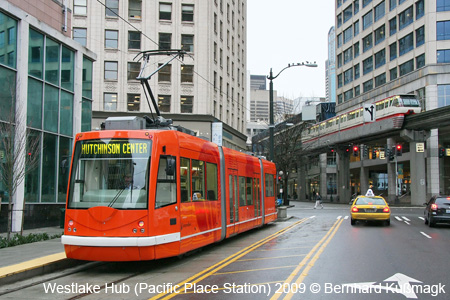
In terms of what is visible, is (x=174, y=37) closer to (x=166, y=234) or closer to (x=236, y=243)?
(x=236, y=243)

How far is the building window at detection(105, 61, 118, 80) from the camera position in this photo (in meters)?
43.9

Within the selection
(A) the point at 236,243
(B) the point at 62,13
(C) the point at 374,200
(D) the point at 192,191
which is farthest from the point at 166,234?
(B) the point at 62,13

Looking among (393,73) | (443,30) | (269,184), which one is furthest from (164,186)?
(393,73)

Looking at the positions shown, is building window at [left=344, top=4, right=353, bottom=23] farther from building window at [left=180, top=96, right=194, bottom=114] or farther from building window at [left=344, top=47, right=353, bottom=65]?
building window at [left=180, top=96, right=194, bottom=114]

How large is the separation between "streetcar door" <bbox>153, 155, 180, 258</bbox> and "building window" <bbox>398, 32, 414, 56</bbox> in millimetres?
52356

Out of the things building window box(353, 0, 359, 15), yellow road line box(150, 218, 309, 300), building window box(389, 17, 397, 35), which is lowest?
yellow road line box(150, 218, 309, 300)

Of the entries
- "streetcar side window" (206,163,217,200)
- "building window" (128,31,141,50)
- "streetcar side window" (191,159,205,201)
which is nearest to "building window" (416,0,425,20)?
"building window" (128,31,141,50)

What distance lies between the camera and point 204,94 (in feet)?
145

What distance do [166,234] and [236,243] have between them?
5676 millimetres

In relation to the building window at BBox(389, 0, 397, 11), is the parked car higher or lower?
lower

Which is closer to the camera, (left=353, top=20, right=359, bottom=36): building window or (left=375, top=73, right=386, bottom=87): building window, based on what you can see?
(left=375, top=73, right=386, bottom=87): building window

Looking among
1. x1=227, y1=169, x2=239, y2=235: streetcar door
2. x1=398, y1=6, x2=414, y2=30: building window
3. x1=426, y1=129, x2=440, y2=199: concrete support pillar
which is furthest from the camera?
x1=398, y1=6, x2=414, y2=30: building window

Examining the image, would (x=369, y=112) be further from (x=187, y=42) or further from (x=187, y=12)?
(x=187, y=12)

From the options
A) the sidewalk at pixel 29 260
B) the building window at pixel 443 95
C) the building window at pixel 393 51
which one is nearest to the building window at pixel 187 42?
the building window at pixel 443 95
